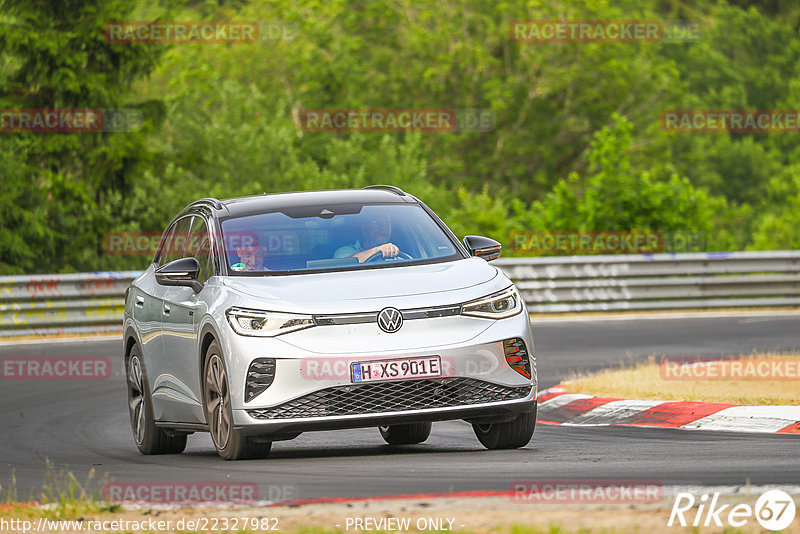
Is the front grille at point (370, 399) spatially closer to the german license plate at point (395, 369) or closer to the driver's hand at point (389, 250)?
the german license plate at point (395, 369)

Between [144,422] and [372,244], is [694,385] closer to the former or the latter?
[372,244]

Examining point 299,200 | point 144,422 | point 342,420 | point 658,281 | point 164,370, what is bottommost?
point 658,281

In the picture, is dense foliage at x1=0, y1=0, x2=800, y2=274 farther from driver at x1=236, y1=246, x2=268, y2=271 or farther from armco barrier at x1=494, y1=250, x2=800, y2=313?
driver at x1=236, y1=246, x2=268, y2=271

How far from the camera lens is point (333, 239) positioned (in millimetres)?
9133

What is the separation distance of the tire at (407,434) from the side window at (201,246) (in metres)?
1.79

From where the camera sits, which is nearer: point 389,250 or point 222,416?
point 222,416

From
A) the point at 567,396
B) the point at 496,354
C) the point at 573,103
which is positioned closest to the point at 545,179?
the point at 573,103

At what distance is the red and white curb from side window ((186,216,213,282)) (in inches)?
128

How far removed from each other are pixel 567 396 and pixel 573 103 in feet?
136

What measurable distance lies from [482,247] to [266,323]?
187 centimetres

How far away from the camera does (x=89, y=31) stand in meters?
29.1

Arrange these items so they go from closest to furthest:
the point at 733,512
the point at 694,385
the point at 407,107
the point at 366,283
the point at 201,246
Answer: the point at 733,512 → the point at 366,283 → the point at 201,246 → the point at 694,385 → the point at 407,107

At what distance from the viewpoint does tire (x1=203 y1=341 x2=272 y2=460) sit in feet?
27.1

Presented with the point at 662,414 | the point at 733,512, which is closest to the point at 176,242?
the point at 662,414
